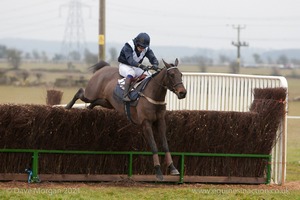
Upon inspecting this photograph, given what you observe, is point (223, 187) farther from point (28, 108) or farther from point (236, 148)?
point (28, 108)

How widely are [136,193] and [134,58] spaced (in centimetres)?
256

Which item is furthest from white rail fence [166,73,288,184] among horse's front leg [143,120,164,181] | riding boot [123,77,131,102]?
riding boot [123,77,131,102]

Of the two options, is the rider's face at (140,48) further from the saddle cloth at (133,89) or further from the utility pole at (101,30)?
the utility pole at (101,30)

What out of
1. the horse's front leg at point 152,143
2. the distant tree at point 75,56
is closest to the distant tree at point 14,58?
the distant tree at point 75,56

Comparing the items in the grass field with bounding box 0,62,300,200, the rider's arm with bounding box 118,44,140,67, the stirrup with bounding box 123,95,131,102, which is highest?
the rider's arm with bounding box 118,44,140,67

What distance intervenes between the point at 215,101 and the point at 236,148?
265 cm

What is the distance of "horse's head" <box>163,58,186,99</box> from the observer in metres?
10.7

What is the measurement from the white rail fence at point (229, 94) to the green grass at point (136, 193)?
58.8 inches

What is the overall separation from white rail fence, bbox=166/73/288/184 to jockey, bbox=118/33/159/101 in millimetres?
2853

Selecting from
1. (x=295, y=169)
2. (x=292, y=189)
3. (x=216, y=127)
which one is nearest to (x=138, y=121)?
(x=216, y=127)

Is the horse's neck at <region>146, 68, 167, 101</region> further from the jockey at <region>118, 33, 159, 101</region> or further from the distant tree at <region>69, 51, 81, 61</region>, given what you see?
the distant tree at <region>69, 51, 81, 61</region>

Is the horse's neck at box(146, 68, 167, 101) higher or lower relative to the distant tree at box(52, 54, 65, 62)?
lower

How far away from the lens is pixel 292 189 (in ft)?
39.4

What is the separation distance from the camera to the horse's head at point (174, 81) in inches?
421
